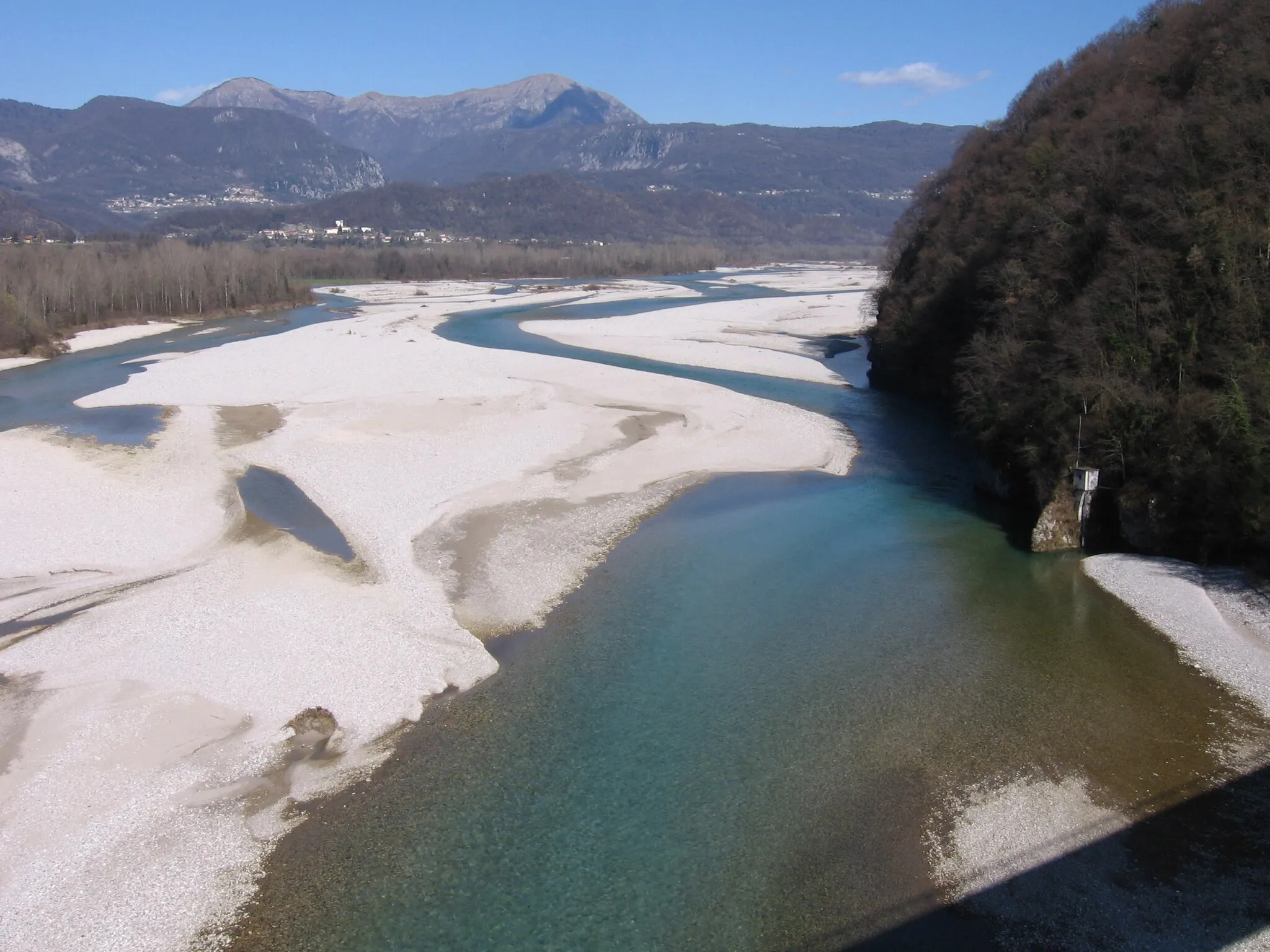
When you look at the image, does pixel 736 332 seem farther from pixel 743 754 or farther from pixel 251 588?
pixel 743 754

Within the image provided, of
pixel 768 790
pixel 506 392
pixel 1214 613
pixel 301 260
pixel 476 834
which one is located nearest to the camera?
pixel 476 834

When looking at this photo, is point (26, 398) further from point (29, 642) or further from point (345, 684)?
point (345, 684)

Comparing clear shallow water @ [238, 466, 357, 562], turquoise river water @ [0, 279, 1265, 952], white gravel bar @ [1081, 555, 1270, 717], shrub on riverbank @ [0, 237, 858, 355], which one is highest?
shrub on riverbank @ [0, 237, 858, 355]

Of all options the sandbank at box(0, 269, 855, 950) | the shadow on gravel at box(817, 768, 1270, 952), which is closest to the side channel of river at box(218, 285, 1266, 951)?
the shadow on gravel at box(817, 768, 1270, 952)

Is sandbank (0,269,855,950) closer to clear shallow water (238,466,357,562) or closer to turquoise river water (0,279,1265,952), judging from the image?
clear shallow water (238,466,357,562)

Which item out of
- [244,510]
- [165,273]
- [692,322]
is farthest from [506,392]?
[165,273]

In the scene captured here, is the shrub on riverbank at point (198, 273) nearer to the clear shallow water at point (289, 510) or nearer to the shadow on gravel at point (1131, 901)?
the clear shallow water at point (289, 510)

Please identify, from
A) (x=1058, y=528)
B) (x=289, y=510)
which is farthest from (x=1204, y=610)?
(x=289, y=510)
